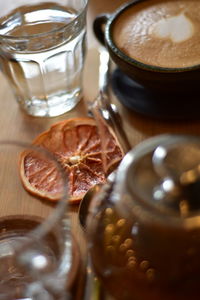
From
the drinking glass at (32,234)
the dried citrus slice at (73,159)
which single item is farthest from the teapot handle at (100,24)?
the drinking glass at (32,234)

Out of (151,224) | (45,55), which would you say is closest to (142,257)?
(151,224)

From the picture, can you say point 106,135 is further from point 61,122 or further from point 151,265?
point 151,265

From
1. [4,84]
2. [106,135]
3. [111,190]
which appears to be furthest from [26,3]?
[111,190]

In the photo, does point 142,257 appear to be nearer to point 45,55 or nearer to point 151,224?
point 151,224

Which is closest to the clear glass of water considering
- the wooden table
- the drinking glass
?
the wooden table

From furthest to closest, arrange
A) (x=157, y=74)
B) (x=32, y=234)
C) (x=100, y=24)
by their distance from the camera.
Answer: (x=100, y=24), (x=157, y=74), (x=32, y=234)
